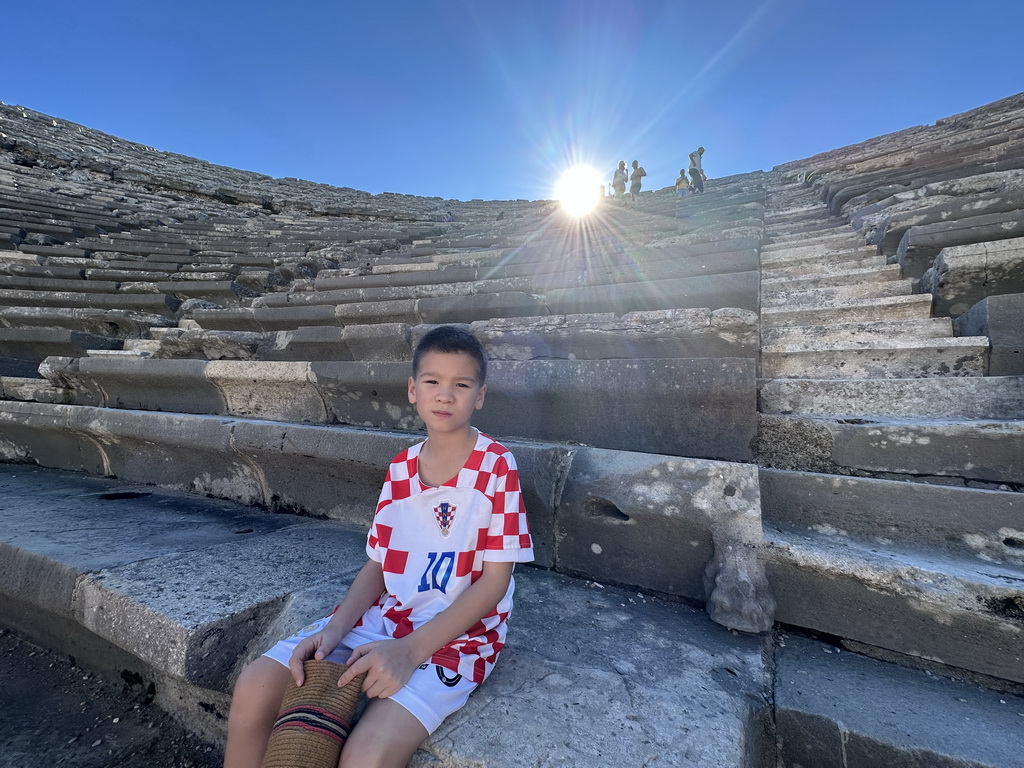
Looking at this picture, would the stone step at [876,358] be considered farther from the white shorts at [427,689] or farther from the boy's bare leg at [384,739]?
the boy's bare leg at [384,739]

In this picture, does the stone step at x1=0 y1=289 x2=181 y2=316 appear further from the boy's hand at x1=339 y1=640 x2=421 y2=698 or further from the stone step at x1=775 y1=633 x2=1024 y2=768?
the stone step at x1=775 y1=633 x2=1024 y2=768

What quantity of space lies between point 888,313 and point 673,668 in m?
2.17

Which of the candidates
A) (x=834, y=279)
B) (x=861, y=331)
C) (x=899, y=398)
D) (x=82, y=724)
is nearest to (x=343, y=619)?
(x=82, y=724)

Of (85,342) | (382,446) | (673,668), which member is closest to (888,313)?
(673,668)

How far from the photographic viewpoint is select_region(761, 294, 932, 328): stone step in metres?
2.18

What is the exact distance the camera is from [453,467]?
1291 millimetres

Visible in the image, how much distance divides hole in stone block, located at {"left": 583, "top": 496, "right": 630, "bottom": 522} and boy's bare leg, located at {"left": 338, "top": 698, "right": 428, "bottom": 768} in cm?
85

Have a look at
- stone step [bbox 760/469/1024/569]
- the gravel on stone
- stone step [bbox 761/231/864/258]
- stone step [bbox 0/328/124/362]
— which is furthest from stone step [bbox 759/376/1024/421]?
stone step [bbox 0/328/124/362]

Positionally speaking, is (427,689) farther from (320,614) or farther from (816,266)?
(816,266)

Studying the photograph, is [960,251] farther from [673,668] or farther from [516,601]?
[516,601]

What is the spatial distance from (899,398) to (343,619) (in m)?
2.14

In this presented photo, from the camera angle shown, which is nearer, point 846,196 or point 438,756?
point 438,756

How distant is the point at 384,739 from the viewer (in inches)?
34.4

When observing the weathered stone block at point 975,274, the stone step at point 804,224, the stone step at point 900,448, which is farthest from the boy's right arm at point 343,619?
the stone step at point 804,224
